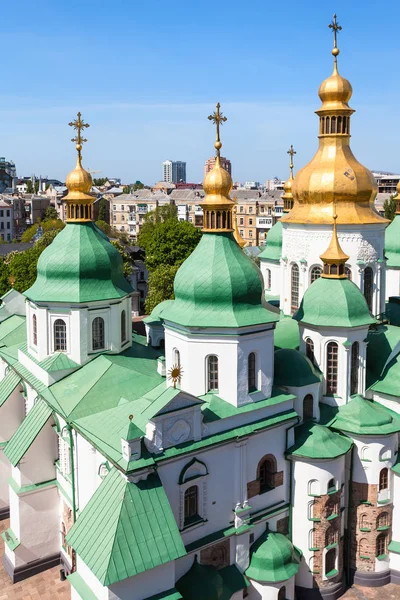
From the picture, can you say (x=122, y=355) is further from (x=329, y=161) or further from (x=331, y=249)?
(x=329, y=161)

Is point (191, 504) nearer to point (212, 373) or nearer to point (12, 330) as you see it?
point (212, 373)

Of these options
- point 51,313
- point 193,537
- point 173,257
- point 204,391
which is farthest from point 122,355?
point 173,257

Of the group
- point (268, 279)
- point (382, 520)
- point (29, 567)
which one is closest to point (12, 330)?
point (29, 567)

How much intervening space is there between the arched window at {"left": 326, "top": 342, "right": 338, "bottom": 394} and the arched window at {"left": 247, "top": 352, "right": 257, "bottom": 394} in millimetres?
3245

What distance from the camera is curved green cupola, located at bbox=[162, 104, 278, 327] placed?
1752cm

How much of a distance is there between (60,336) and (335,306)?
31.3ft

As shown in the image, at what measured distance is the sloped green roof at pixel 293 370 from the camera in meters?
19.3

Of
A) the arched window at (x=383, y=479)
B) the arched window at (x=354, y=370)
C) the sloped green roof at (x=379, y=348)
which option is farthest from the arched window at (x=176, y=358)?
the arched window at (x=383, y=479)

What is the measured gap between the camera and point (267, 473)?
1873cm

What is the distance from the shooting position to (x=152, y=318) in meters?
→ 27.6

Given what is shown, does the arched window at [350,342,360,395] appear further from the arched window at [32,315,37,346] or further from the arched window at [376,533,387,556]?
the arched window at [32,315,37,346]

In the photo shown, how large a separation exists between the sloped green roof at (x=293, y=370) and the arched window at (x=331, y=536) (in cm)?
454

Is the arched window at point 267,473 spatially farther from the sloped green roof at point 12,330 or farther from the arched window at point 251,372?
the sloped green roof at point 12,330

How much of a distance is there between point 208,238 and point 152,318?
9956 mm
